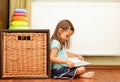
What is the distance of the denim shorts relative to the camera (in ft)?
7.04

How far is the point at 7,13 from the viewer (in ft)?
8.54

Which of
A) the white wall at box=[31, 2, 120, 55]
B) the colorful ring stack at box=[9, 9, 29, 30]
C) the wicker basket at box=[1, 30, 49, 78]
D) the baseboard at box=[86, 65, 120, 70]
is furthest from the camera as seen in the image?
the baseboard at box=[86, 65, 120, 70]

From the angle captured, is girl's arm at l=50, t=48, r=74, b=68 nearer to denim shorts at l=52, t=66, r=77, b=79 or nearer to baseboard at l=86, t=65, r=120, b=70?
denim shorts at l=52, t=66, r=77, b=79

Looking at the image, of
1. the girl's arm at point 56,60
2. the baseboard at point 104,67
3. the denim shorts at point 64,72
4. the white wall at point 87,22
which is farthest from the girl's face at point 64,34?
the baseboard at point 104,67

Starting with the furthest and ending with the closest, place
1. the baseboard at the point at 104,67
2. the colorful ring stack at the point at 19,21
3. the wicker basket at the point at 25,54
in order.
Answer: the baseboard at the point at 104,67, the colorful ring stack at the point at 19,21, the wicker basket at the point at 25,54

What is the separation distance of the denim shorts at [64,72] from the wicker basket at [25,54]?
88 mm

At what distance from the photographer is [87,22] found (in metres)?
2.70

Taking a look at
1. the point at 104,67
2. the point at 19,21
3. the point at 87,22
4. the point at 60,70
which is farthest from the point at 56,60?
the point at 104,67

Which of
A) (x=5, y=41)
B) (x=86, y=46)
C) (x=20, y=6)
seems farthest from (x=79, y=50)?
(x=5, y=41)

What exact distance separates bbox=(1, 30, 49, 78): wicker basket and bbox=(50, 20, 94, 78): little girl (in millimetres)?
87

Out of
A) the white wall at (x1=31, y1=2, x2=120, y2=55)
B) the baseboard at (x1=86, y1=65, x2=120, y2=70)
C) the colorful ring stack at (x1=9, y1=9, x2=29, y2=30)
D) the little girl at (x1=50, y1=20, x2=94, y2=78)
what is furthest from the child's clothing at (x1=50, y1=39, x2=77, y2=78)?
the baseboard at (x1=86, y1=65, x2=120, y2=70)

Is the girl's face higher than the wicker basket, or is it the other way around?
the girl's face

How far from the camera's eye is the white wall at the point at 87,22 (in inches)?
105

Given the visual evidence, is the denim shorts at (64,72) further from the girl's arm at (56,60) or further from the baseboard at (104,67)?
the baseboard at (104,67)
